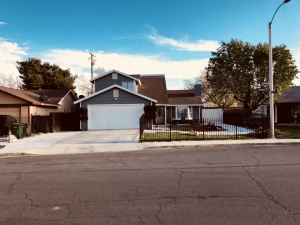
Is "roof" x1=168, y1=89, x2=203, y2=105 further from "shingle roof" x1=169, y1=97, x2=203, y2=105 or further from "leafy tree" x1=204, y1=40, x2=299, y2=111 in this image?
"leafy tree" x1=204, y1=40, x2=299, y2=111

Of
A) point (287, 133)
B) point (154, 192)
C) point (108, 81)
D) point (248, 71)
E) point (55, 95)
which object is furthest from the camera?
point (248, 71)

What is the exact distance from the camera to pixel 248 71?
42.8 metres

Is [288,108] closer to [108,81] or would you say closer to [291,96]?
[291,96]

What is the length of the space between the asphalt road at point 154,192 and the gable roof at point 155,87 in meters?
28.3

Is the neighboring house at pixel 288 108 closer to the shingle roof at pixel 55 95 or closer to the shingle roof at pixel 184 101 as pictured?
the shingle roof at pixel 184 101

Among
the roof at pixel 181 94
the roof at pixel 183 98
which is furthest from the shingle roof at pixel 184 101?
the roof at pixel 181 94

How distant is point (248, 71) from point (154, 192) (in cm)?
3715

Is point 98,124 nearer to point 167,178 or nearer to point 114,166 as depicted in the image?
point 114,166

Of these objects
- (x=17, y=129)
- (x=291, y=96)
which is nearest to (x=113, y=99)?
(x=17, y=129)

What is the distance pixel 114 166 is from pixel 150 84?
32.3 m

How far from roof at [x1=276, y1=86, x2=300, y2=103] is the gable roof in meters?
14.0

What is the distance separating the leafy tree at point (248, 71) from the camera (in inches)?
1645

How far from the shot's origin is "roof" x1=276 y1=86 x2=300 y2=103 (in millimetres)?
42091

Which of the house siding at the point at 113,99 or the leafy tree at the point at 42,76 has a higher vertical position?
the leafy tree at the point at 42,76
